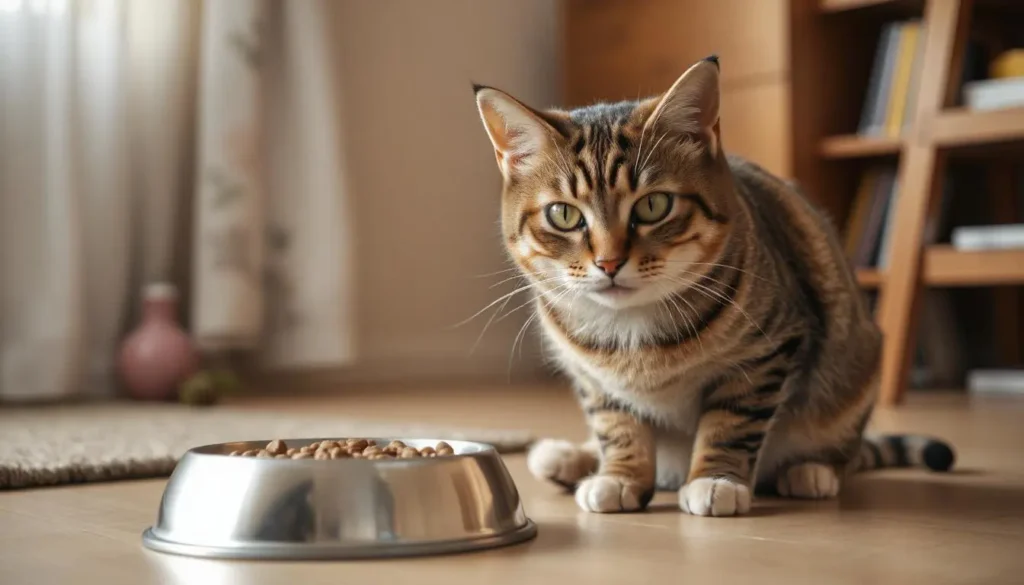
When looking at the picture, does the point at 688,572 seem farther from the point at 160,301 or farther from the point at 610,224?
the point at 160,301

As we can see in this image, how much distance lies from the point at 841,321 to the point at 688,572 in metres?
0.62

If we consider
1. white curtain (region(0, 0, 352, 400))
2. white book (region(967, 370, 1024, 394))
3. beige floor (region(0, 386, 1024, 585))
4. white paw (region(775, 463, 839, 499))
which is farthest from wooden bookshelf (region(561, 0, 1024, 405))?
white paw (region(775, 463, 839, 499))

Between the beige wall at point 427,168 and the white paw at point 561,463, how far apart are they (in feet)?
6.91

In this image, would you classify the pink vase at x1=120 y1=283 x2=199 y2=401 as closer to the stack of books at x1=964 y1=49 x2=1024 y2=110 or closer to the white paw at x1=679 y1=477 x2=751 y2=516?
the white paw at x1=679 y1=477 x2=751 y2=516

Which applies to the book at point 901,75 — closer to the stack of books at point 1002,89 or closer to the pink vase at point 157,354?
the stack of books at point 1002,89

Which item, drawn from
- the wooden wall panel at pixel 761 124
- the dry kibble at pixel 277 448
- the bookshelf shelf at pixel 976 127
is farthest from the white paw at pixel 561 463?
the wooden wall panel at pixel 761 124

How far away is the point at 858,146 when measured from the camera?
3221mm

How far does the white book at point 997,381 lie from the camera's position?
329 centimetres

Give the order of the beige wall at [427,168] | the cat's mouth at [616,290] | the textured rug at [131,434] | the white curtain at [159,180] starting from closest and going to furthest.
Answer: the cat's mouth at [616,290], the textured rug at [131,434], the white curtain at [159,180], the beige wall at [427,168]

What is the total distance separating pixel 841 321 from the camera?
61.0 inches

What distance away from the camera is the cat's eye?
1.34 meters

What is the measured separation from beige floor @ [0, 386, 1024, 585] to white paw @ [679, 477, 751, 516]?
0.02 meters

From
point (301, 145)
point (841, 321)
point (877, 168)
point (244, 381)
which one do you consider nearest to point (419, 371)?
point (244, 381)

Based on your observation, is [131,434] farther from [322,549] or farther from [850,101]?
[850,101]
